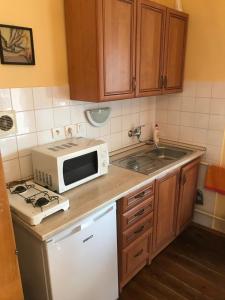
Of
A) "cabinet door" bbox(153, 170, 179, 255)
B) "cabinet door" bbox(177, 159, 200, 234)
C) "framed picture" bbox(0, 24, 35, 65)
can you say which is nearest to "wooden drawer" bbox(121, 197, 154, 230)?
"cabinet door" bbox(153, 170, 179, 255)

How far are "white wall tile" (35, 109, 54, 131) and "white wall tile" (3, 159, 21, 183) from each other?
286mm

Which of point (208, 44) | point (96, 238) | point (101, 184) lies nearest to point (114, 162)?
point (101, 184)

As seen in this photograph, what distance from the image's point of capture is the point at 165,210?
211cm

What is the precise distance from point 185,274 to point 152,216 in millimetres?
571

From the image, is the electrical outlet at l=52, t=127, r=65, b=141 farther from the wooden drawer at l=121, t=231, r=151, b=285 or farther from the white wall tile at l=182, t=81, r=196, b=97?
the white wall tile at l=182, t=81, r=196, b=97

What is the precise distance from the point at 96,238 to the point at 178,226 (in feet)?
3.83

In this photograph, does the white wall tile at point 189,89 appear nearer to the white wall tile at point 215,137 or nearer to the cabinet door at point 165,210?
the white wall tile at point 215,137

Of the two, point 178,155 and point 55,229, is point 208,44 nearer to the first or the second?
point 178,155

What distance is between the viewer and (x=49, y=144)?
1.78 metres

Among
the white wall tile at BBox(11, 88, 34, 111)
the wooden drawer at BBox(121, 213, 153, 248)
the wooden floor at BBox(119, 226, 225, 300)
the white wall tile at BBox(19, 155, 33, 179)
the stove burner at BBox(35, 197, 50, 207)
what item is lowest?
the wooden floor at BBox(119, 226, 225, 300)

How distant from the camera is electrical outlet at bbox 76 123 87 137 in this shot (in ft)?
6.48

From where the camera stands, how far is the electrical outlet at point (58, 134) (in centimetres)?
182

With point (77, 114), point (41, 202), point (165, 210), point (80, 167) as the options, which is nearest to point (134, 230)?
point (165, 210)

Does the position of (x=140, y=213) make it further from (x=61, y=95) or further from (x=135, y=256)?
(x=61, y=95)
